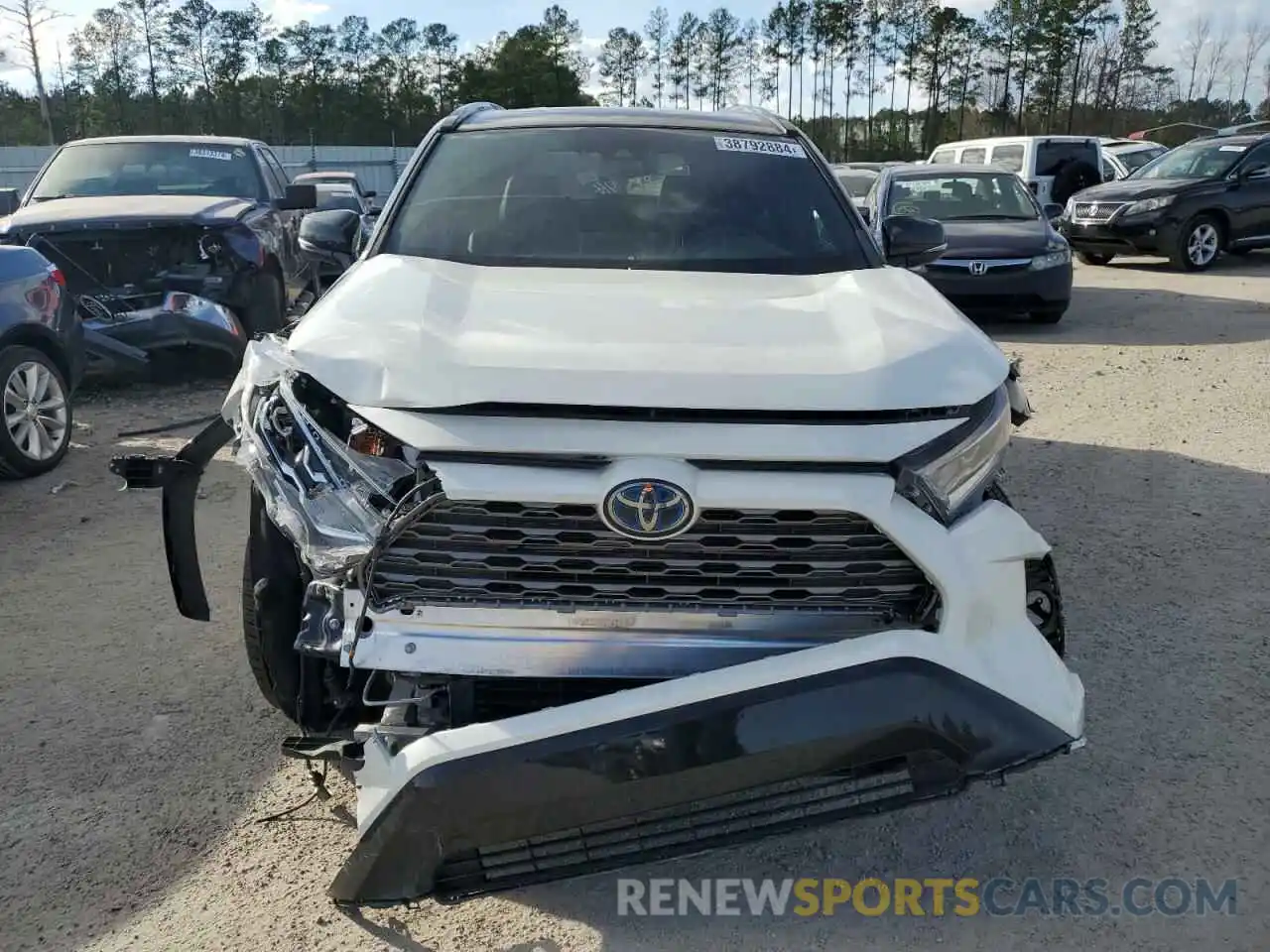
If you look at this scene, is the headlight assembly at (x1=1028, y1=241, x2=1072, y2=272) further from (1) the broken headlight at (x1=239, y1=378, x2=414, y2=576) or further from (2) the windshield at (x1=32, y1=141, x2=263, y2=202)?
(1) the broken headlight at (x1=239, y1=378, x2=414, y2=576)

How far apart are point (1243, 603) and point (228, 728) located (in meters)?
3.64

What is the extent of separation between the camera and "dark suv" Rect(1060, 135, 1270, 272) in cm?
1405

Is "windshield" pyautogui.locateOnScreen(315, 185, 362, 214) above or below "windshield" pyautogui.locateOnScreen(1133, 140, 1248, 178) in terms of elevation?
below

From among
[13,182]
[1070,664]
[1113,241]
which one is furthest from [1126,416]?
[13,182]

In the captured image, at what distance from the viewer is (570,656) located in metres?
2.24

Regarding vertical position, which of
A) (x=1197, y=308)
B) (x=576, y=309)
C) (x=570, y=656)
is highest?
(x=576, y=309)

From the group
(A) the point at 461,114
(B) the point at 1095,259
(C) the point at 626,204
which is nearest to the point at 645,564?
(C) the point at 626,204

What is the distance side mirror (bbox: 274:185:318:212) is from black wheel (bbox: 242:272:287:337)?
0.74 meters

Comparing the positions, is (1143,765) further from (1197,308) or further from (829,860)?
(1197,308)

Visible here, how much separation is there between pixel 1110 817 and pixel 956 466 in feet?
4.05

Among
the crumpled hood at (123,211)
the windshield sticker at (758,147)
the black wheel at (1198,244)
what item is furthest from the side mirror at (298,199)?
the black wheel at (1198,244)

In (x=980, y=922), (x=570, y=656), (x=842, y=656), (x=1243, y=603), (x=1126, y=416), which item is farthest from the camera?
(x=1126, y=416)

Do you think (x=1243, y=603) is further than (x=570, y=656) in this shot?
Yes

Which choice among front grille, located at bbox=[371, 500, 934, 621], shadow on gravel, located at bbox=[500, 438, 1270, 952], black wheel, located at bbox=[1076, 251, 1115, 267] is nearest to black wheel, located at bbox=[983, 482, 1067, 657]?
shadow on gravel, located at bbox=[500, 438, 1270, 952]
